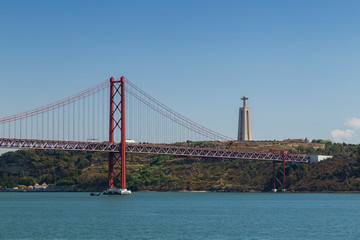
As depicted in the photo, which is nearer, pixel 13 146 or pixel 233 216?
pixel 233 216

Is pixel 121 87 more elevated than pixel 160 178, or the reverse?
pixel 121 87

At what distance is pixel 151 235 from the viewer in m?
52.6

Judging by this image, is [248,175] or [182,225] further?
[248,175]

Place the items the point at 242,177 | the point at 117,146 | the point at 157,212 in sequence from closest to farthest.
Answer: the point at 157,212
the point at 117,146
the point at 242,177

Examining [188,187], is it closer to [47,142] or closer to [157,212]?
[47,142]

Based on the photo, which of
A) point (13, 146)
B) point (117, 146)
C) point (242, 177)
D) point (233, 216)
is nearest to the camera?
point (233, 216)

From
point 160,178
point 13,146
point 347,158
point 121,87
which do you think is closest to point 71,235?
point 13,146

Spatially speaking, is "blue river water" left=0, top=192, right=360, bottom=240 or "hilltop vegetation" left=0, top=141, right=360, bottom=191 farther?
"hilltop vegetation" left=0, top=141, right=360, bottom=191

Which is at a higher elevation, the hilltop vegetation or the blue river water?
the hilltop vegetation

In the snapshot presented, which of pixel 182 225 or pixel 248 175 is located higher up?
pixel 248 175

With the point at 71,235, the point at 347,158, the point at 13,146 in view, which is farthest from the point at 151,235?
the point at 347,158

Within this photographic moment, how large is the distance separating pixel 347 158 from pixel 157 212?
91.9 metres

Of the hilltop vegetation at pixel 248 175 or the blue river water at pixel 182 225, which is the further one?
the hilltop vegetation at pixel 248 175

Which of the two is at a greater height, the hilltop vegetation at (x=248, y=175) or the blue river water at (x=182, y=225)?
the hilltop vegetation at (x=248, y=175)
